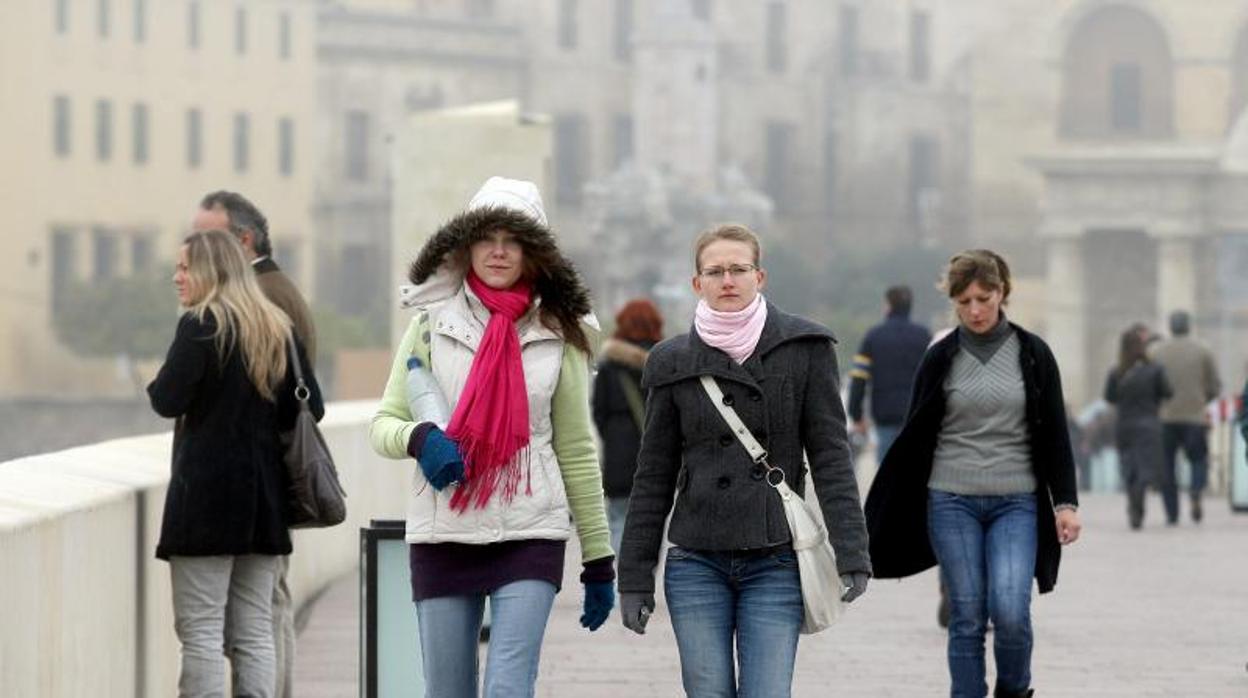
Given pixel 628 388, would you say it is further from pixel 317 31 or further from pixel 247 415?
pixel 317 31

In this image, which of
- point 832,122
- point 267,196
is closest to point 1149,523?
point 267,196

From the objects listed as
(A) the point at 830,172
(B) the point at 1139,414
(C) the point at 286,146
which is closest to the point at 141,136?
(C) the point at 286,146

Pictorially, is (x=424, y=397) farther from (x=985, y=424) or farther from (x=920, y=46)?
(x=920, y=46)

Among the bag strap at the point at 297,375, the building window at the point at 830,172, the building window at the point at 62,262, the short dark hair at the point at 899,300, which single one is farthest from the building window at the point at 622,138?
the bag strap at the point at 297,375

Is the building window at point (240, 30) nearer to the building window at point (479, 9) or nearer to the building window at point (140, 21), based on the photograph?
the building window at point (140, 21)

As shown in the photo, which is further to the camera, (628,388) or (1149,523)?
(1149,523)

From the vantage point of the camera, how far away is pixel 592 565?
743 cm

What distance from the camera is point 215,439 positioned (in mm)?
8727

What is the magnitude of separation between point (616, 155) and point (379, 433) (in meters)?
104

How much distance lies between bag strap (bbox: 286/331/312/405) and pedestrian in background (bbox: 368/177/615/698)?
137cm

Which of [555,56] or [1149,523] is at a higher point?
[555,56]

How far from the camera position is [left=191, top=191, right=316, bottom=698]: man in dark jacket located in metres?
9.74

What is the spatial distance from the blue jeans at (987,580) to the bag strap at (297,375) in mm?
1940

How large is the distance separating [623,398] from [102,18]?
73694 millimetres
